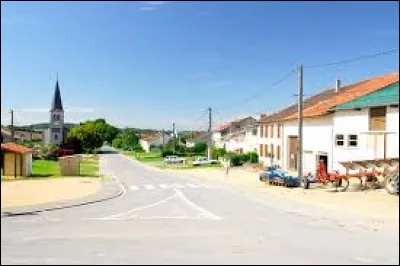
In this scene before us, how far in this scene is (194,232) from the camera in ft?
53.6

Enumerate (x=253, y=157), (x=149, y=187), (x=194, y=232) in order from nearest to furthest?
(x=194, y=232) → (x=149, y=187) → (x=253, y=157)

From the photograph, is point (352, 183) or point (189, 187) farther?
point (189, 187)

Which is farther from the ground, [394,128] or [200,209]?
[394,128]

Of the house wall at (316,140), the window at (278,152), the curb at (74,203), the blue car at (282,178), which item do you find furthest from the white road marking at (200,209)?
the window at (278,152)

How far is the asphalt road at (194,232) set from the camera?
329 inches

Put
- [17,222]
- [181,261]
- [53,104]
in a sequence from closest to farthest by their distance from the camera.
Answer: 1. [181,261]
2. [53,104]
3. [17,222]

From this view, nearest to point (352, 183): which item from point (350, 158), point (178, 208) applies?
point (350, 158)

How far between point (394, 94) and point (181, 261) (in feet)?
12.3

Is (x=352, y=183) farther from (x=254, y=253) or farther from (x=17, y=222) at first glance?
(x=254, y=253)

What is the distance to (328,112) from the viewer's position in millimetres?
41469

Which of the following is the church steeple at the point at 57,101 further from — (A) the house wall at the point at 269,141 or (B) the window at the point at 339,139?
(A) the house wall at the point at 269,141

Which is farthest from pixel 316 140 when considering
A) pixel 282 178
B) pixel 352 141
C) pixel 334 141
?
pixel 282 178

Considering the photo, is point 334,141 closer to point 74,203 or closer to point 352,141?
point 352,141

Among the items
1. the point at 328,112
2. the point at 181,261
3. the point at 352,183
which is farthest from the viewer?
the point at 328,112
